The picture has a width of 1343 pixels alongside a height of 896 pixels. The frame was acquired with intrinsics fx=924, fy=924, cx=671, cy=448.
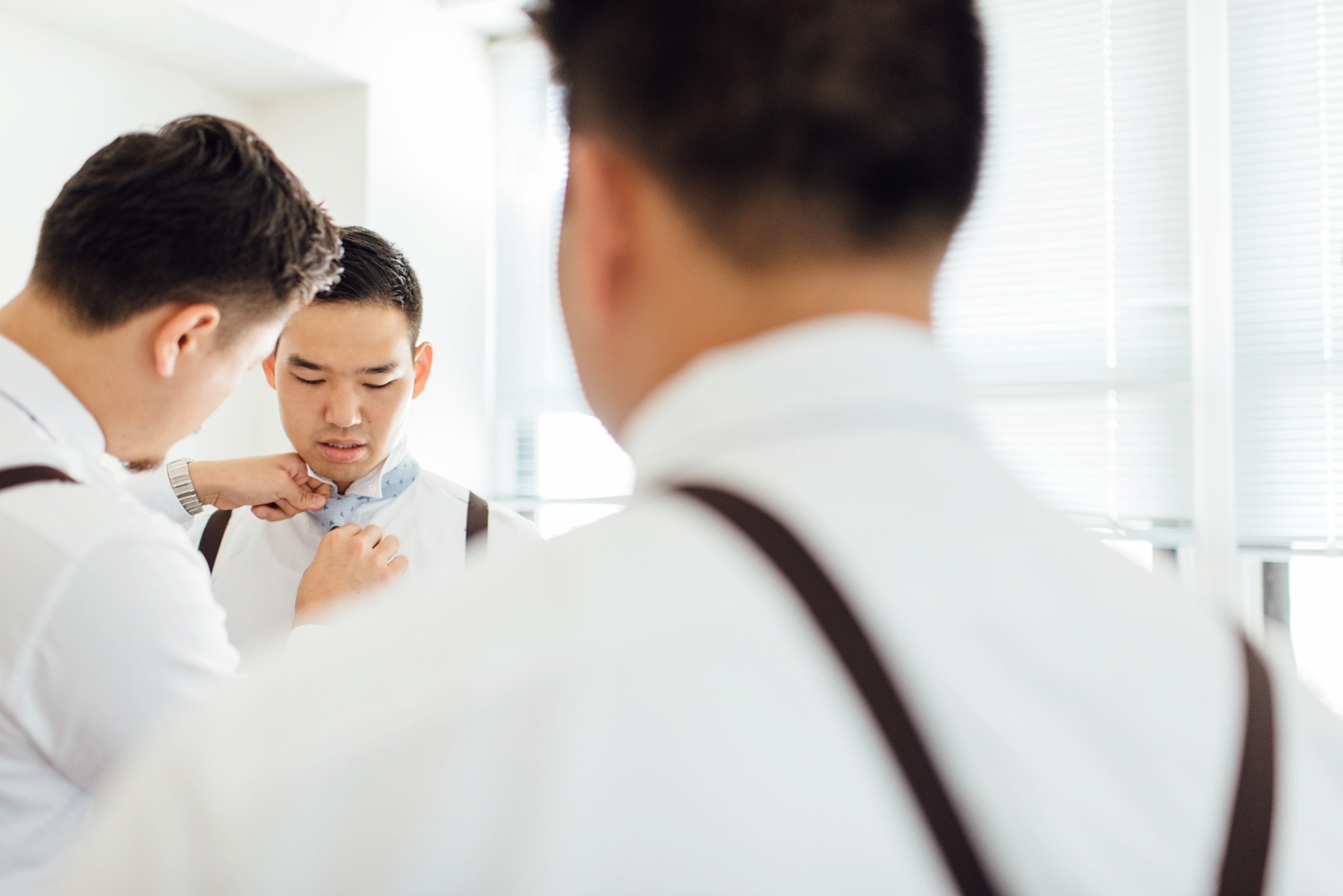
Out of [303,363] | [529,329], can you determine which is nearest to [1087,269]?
[529,329]

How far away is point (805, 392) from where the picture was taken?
16.8 inches

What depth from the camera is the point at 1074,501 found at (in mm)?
3385

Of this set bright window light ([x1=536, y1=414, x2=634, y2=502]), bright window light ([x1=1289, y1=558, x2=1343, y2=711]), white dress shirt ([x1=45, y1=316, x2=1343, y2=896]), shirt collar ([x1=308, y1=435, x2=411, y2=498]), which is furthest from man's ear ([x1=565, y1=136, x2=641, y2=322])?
bright window light ([x1=536, y1=414, x2=634, y2=502])

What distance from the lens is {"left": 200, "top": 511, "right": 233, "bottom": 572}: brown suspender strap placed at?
196 cm

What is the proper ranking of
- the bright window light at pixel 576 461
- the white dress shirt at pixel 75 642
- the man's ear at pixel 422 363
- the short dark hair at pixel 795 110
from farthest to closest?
the bright window light at pixel 576 461
the man's ear at pixel 422 363
the white dress shirt at pixel 75 642
the short dark hair at pixel 795 110

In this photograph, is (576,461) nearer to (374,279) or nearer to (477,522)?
(477,522)

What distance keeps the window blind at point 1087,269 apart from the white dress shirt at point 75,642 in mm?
2901

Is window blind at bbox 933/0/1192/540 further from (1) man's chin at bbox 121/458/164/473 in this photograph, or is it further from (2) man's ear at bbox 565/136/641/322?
(2) man's ear at bbox 565/136/641/322

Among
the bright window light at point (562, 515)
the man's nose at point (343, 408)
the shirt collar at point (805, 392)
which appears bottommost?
the bright window light at point (562, 515)

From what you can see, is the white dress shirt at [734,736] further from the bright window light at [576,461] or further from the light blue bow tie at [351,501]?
the bright window light at [576,461]

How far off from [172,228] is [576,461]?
3202 millimetres

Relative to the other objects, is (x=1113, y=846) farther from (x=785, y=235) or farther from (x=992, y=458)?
(x=785, y=235)

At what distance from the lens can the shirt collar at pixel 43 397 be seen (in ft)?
3.17

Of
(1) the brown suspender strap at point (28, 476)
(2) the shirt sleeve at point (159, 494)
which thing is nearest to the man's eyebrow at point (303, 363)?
(2) the shirt sleeve at point (159, 494)
